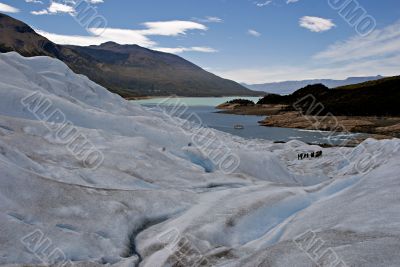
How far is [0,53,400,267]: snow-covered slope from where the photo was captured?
643 cm

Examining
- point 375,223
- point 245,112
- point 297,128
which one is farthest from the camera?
point 245,112

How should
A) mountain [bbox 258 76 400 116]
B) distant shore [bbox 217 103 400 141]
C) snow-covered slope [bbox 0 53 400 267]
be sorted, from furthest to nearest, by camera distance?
mountain [bbox 258 76 400 116] → distant shore [bbox 217 103 400 141] → snow-covered slope [bbox 0 53 400 267]

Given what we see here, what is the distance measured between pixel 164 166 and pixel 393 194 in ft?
25.9

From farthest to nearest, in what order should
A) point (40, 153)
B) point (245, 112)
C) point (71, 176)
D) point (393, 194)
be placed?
point (245, 112)
point (40, 153)
point (71, 176)
point (393, 194)

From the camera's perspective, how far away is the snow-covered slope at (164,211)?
643cm

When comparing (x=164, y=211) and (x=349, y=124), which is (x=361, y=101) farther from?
(x=164, y=211)

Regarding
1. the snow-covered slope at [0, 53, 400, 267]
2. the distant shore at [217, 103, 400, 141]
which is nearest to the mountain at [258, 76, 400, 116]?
the distant shore at [217, 103, 400, 141]

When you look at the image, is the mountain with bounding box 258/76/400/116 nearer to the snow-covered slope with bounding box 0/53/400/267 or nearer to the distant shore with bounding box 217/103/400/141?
the distant shore with bounding box 217/103/400/141

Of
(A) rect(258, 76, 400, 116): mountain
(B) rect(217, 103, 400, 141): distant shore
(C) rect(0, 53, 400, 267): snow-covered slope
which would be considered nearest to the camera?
(C) rect(0, 53, 400, 267): snow-covered slope

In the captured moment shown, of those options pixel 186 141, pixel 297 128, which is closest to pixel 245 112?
pixel 297 128

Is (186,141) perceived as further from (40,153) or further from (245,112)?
(245,112)

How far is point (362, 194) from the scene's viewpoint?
836 cm

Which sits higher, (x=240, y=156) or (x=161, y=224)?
(x=240, y=156)

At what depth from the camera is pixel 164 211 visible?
9727 millimetres
